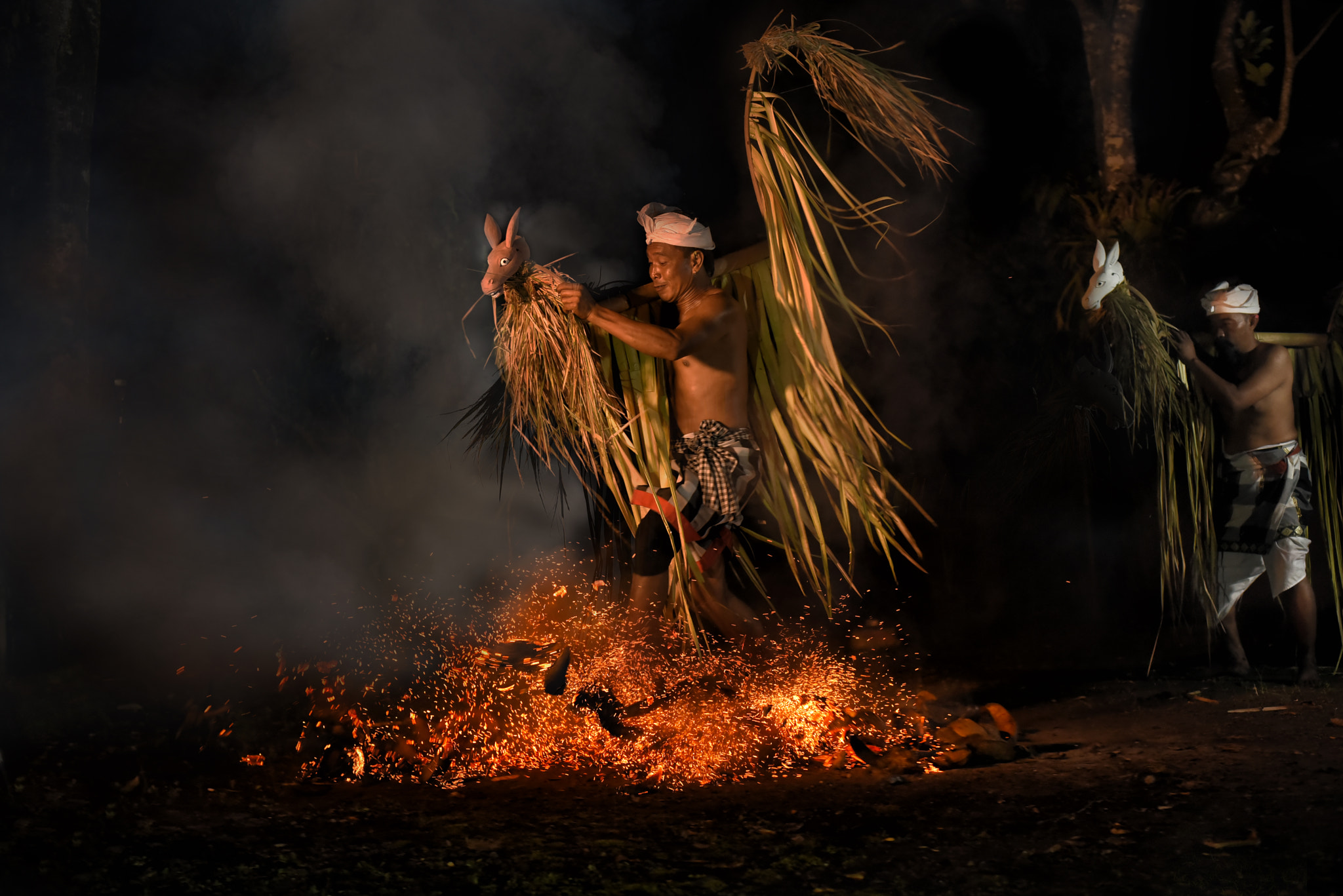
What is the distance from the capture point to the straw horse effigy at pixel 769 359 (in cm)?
297

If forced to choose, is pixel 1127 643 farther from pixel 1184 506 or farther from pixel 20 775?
pixel 20 775

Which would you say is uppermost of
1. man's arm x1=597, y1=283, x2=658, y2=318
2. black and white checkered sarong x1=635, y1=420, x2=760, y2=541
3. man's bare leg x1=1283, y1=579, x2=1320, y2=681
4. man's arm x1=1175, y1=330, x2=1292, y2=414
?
man's arm x1=597, y1=283, x2=658, y2=318

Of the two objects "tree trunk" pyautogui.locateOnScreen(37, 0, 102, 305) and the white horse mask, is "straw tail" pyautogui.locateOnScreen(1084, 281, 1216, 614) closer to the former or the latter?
the white horse mask

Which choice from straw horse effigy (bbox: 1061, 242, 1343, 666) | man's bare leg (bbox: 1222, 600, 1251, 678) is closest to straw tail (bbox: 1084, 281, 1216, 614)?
straw horse effigy (bbox: 1061, 242, 1343, 666)

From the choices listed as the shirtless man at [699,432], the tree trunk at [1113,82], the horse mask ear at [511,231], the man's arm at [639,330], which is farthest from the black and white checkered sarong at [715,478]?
the tree trunk at [1113,82]

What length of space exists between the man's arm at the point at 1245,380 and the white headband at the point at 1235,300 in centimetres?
15

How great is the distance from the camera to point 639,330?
9.46 ft

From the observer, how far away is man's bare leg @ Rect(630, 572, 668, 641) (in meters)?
3.13

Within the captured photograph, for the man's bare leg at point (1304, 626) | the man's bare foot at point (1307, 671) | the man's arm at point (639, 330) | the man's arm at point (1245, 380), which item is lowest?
the man's bare foot at point (1307, 671)

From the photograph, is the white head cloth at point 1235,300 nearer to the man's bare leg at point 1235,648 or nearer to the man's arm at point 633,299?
the man's bare leg at point 1235,648

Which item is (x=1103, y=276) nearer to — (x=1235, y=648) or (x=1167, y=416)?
(x=1167, y=416)

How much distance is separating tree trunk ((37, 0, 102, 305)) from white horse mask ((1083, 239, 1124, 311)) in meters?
3.52

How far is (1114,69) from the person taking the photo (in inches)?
162

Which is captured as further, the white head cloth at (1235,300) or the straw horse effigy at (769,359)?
the white head cloth at (1235,300)
